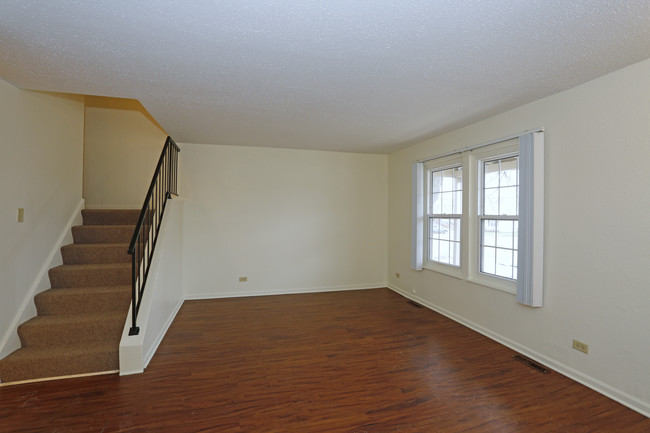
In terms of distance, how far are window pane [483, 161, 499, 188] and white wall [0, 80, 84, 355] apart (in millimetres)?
4768

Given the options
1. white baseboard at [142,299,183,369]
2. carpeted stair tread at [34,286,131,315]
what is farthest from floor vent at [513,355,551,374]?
carpeted stair tread at [34,286,131,315]

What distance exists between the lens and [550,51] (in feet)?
6.73

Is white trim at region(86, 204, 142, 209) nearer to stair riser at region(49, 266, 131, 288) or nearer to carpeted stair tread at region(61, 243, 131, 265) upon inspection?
carpeted stair tread at region(61, 243, 131, 265)

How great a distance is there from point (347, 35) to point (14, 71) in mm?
2647

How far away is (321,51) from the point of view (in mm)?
2066

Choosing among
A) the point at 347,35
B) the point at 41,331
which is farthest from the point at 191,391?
the point at 347,35

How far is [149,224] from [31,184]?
1.07 meters

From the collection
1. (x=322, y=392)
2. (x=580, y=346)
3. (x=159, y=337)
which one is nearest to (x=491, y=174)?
(x=580, y=346)

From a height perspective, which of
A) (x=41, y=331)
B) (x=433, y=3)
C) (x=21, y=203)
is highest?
(x=433, y=3)

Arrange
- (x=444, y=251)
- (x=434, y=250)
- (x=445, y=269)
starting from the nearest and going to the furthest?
(x=445, y=269) → (x=444, y=251) → (x=434, y=250)

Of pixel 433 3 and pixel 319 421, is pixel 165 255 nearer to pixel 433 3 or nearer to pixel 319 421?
pixel 319 421

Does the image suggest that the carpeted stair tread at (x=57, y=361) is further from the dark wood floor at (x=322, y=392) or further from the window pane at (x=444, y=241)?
the window pane at (x=444, y=241)

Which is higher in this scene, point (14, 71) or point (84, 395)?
point (14, 71)

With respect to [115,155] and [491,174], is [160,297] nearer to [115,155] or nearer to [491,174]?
[115,155]
